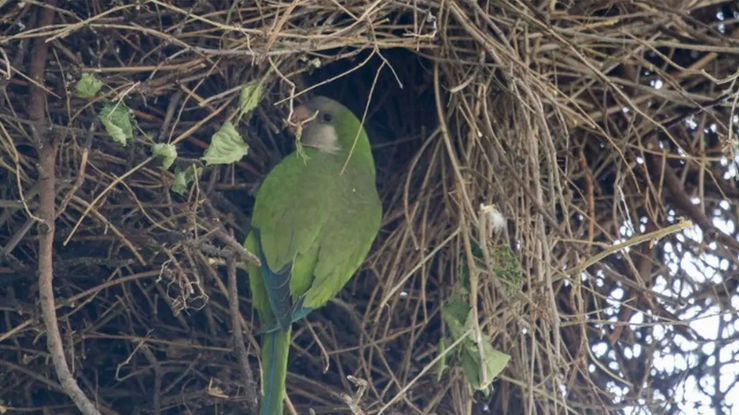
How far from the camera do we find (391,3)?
203cm

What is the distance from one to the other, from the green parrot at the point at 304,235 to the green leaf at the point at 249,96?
0.67 ft

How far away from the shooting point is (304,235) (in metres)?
2.19

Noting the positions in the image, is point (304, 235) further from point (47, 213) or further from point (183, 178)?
point (47, 213)

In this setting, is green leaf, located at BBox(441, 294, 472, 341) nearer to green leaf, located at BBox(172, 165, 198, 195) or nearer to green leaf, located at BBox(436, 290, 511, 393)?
green leaf, located at BBox(436, 290, 511, 393)

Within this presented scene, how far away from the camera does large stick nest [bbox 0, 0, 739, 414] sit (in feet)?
6.54

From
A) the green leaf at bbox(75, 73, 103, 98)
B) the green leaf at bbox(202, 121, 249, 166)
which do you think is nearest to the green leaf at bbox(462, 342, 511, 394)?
the green leaf at bbox(202, 121, 249, 166)

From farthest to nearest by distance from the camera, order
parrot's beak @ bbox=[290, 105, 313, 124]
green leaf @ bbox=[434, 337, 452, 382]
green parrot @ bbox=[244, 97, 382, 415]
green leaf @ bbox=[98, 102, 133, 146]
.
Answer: parrot's beak @ bbox=[290, 105, 313, 124], green parrot @ bbox=[244, 97, 382, 415], green leaf @ bbox=[434, 337, 452, 382], green leaf @ bbox=[98, 102, 133, 146]

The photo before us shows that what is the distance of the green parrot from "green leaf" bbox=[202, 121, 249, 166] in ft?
0.95

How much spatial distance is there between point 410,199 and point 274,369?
0.50 meters

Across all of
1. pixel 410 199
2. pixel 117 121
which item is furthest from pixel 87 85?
pixel 410 199

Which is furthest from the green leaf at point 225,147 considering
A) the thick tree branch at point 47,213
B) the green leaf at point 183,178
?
the thick tree branch at point 47,213

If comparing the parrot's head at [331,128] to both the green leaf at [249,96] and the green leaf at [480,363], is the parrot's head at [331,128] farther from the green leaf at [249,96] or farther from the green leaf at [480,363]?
the green leaf at [480,363]

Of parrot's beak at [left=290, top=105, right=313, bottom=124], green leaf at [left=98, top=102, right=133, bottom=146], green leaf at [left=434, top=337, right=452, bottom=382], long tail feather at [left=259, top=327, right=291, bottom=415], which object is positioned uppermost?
green leaf at [left=98, top=102, right=133, bottom=146]

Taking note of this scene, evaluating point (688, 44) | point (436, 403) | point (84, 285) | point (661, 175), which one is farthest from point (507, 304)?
point (84, 285)
